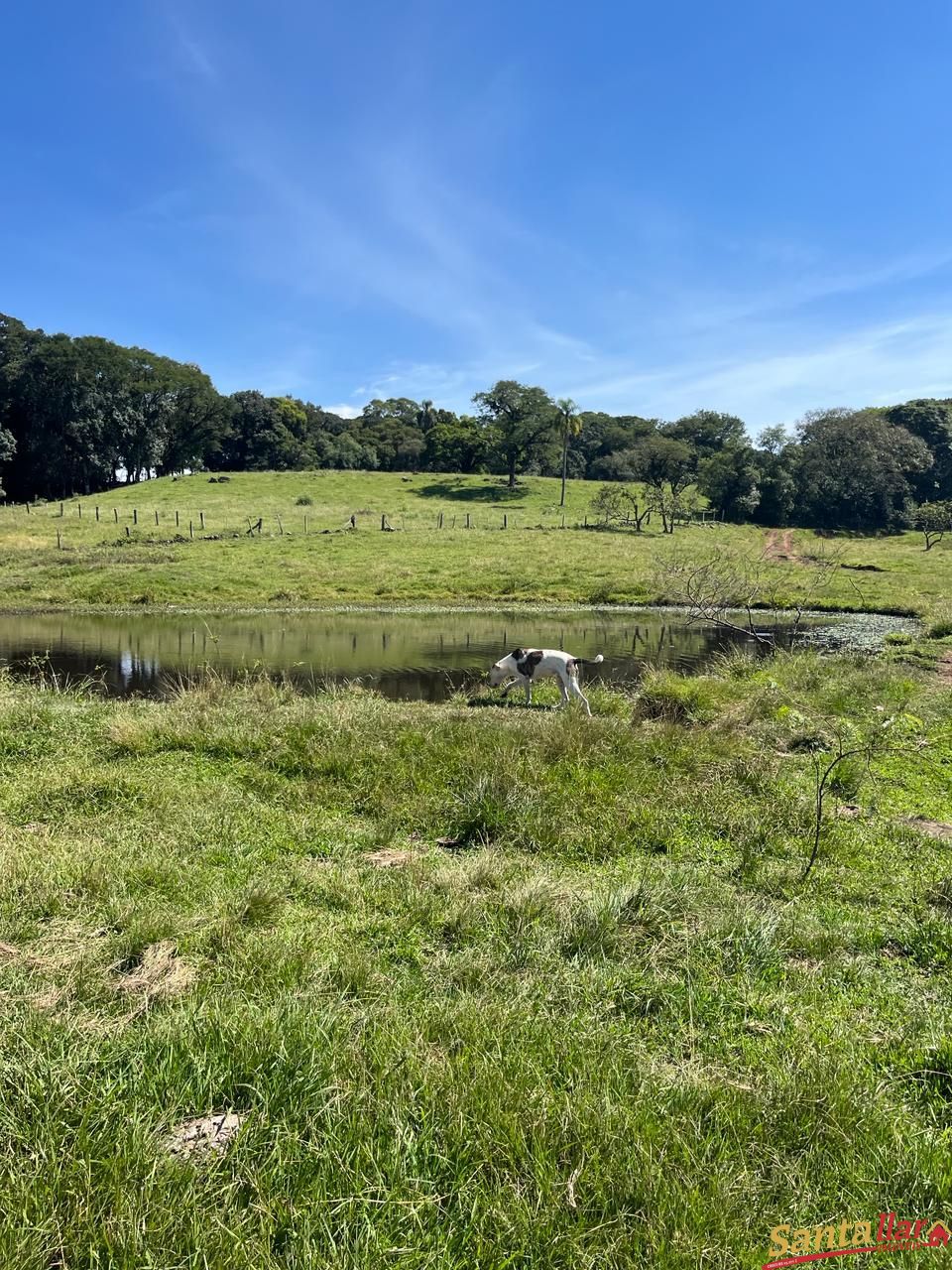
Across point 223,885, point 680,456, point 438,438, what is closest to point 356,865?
point 223,885

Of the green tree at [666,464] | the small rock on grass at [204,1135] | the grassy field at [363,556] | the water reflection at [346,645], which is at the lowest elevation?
the water reflection at [346,645]

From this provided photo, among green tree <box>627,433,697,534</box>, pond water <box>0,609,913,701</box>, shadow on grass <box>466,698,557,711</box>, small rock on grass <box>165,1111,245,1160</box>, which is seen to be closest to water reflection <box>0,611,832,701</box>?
pond water <box>0,609,913,701</box>

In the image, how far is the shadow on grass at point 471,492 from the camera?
77.1 m

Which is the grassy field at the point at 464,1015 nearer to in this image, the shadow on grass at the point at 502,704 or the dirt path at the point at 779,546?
the shadow on grass at the point at 502,704

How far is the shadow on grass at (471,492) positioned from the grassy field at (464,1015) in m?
69.2

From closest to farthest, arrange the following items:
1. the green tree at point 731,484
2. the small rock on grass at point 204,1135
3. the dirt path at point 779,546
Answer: the small rock on grass at point 204,1135 < the dirt path at point 779,546 < the green tree at point 731,484

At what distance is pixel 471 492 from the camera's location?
79500 mm

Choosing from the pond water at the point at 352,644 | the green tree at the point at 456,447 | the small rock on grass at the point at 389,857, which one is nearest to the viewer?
the small rock on grass at the point at 389,857

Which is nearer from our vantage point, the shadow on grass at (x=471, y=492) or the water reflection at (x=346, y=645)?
the water reflection at (x=346, y=645)

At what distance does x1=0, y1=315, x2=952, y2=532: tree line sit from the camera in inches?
3098

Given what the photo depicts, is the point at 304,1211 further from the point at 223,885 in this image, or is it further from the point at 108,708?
the point at 108,708

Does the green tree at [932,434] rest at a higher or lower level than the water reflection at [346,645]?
higher

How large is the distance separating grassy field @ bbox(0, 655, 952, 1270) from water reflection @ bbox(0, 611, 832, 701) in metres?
9.46

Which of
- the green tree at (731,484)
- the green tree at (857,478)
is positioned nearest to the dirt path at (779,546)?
the green tree at (731,484)
